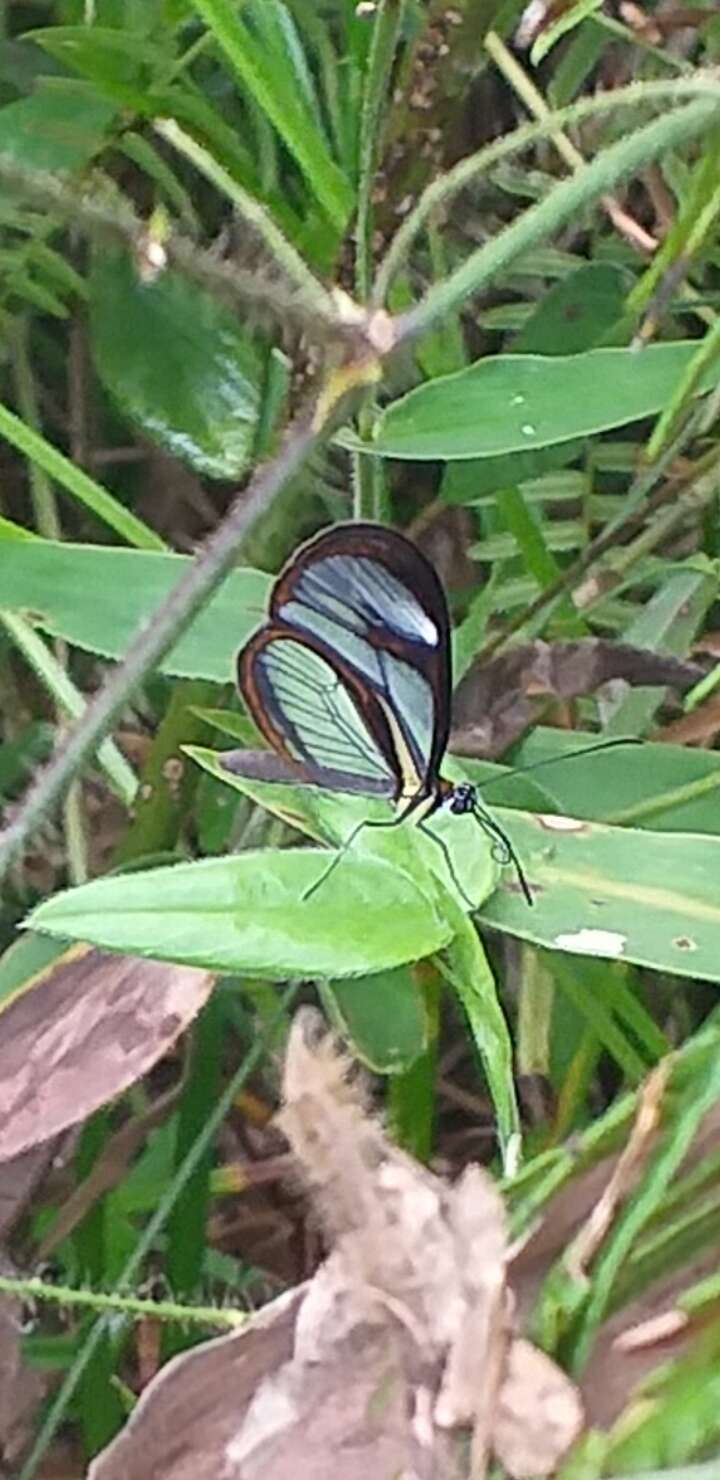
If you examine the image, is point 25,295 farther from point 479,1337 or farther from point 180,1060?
point 479,1337

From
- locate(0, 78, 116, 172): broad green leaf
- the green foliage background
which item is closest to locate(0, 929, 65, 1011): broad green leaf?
the green foliage background

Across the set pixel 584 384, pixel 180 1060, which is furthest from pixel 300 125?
pixel 180 1060

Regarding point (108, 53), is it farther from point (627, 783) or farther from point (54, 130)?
point (627, 783)

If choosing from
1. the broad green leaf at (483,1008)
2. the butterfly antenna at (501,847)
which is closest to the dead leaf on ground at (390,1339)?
the broad green leaf at (483,1008)

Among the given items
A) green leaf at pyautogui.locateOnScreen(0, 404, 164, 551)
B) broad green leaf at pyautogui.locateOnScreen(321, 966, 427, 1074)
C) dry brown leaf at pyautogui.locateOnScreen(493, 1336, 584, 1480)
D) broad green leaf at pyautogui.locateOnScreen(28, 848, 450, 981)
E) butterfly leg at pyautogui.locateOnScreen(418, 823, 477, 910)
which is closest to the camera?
dry brown leaf at pyautogui.locateOnScreen(493, 1336, 584, 1480)

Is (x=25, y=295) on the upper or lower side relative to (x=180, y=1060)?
upper

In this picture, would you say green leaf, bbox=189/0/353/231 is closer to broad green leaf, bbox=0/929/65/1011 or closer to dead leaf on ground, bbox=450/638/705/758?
dead leaf on ground, bbox=450/638/705/758
